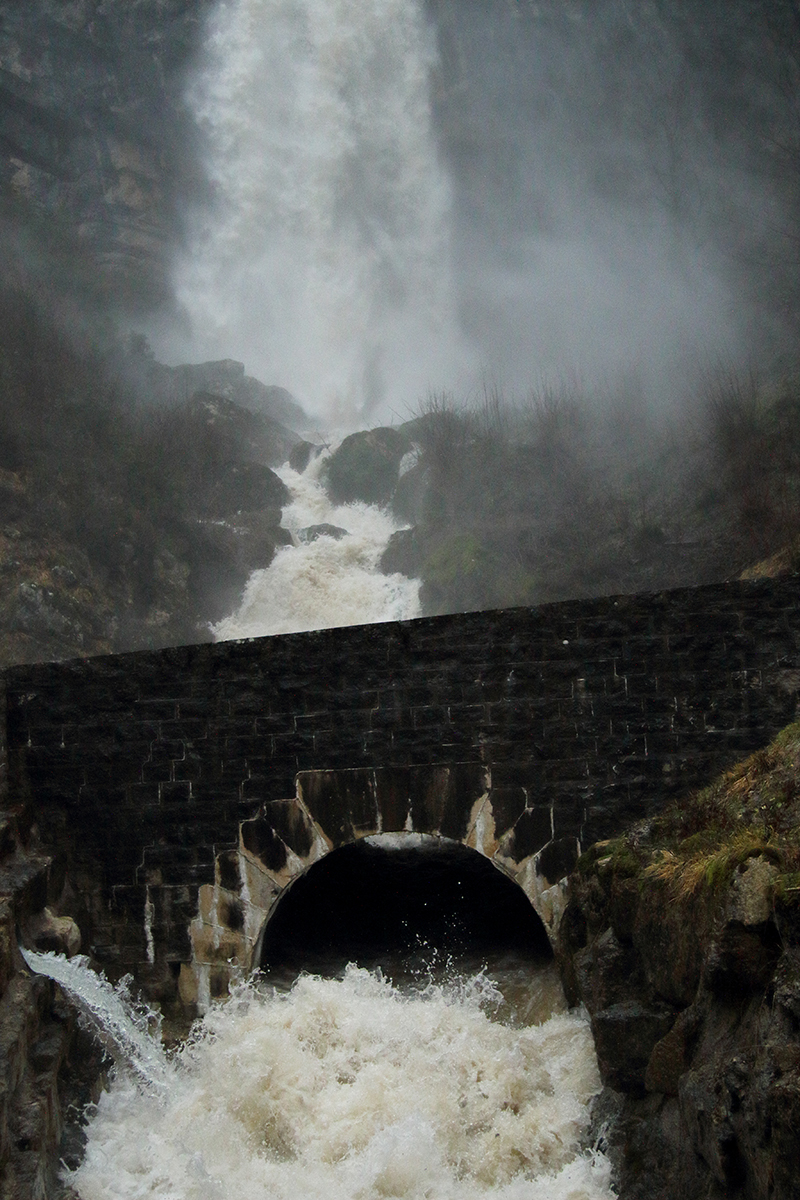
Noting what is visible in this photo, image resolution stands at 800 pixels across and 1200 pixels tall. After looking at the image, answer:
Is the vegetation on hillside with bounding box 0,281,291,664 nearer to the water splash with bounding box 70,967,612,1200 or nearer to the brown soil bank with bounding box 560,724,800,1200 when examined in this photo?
the water splash with bounding box 70,967,612,1200

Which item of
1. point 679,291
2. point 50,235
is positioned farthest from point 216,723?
point 50,235

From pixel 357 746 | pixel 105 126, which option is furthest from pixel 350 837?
pixel 105 126

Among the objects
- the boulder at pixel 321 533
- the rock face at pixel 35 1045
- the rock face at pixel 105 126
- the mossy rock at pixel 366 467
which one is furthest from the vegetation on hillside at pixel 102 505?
the rock face at pixel 35 1045

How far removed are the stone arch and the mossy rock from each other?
29.0 meters

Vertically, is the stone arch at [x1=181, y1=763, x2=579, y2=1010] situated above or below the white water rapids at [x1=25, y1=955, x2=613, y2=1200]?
above

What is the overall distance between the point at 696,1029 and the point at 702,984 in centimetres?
30

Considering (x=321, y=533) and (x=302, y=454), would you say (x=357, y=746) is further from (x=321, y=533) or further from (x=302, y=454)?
(x=302, y=454)

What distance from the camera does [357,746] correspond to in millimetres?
9094

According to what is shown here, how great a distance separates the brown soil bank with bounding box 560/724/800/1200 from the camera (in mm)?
4742

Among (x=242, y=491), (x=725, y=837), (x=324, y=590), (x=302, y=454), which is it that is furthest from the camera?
(x=302, y=454)

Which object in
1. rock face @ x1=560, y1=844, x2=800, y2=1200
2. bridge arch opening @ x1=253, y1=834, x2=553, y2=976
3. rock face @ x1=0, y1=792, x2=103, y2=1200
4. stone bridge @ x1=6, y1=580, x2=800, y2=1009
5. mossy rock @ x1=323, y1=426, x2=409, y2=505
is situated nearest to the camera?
rock face @ x1=560, y1=844, x2=800, y2=1200

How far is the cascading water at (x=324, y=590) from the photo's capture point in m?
29.3

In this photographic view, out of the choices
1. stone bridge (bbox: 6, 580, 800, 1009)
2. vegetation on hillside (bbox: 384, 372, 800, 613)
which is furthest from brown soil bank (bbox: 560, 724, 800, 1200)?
vegetation on hillside (bbox: 384, 372, 800, 613)

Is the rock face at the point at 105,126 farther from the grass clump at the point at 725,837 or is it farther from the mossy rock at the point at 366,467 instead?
the grass clump at the point at 725,837
